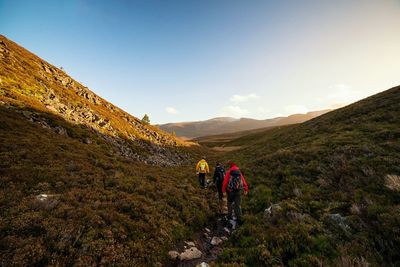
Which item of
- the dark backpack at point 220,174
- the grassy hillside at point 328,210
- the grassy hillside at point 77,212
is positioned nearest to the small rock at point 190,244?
the grassy hillside at point 77,212

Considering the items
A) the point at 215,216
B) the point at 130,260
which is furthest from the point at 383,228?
the point at 130,260

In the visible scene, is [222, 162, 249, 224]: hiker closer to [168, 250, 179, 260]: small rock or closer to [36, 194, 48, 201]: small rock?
[168, 250, 179, 260]: small rock

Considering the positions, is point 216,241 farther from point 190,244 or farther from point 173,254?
point 173,254

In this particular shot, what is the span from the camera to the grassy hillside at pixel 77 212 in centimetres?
495

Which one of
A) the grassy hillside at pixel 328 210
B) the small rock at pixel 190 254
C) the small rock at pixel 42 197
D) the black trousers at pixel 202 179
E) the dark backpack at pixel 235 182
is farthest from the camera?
the black trousers at pixel 202 179

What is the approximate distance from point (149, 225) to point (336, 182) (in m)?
9.89

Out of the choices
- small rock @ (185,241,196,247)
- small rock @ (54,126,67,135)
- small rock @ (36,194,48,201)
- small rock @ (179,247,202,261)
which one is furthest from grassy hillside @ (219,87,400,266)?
small rock @ (54,126,67,135)

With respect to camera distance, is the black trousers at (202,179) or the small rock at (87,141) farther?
the small rock at (87,141)

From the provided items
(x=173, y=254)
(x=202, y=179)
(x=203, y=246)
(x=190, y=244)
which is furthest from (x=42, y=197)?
(x=202, y=179)

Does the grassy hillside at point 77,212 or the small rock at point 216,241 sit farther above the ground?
the grassy hillside at point 77,212

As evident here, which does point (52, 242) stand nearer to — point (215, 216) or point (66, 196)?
point (66, 196)

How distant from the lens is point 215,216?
32.0 feet

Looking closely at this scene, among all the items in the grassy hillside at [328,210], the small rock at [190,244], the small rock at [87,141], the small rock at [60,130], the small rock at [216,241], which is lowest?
the small rock at [216,241]

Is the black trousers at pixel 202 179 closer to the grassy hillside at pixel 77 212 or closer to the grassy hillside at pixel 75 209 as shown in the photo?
the grassy hillside at pixel 75 209
